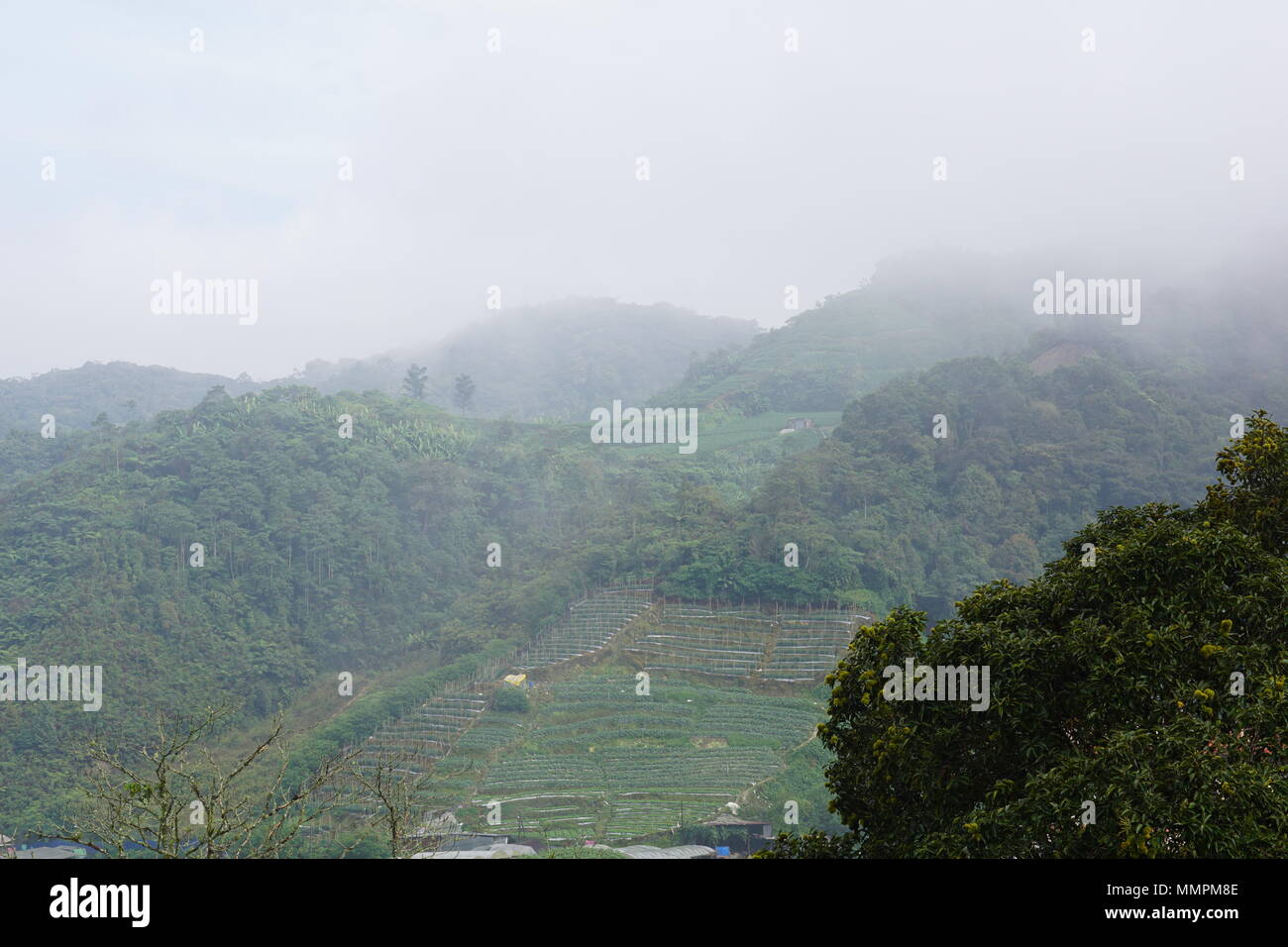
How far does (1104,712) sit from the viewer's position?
4605 mm

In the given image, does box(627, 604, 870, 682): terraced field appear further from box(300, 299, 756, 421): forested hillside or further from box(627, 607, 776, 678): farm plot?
box(300, 299, 756, 421): forested hillside

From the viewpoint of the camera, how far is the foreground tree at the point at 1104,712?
3.94m

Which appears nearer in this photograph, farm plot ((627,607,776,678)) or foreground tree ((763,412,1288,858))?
foreground tree ((763,412,1288,858))

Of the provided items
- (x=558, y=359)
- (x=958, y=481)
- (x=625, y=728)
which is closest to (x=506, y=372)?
(x=558, y=359)

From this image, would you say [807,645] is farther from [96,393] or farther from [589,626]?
[96,393]

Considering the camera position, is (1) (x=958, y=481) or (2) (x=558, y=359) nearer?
(1) (x=958, y=481)

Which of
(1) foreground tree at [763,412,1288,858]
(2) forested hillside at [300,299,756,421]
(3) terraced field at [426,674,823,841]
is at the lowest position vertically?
(3) terraced field at [426,674,823,841]

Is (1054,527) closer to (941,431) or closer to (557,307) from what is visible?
(941,431)

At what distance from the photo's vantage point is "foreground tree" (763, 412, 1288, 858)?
394cm

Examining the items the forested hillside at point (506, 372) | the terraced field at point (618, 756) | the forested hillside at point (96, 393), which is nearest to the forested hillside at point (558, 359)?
the forested hillside at point (506, 372)

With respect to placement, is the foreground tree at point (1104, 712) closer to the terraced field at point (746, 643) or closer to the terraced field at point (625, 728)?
the terraced field at point (625, 728)

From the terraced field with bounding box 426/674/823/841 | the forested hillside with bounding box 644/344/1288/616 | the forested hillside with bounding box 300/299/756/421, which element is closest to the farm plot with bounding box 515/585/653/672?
the forested hillside with bounding box 644/344/1288/616

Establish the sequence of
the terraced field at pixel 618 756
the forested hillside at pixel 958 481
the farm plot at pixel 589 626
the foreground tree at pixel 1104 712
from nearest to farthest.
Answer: the foreground tree at pixel 1104 712
the terraced field at pixel 618 756
the farm plot at pixel 589 626
the forested hillside at pixel 958 481
